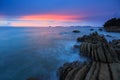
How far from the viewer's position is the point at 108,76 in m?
9.55

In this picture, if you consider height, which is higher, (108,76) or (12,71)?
(108,76)

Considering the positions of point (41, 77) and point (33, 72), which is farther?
point (33, 72)

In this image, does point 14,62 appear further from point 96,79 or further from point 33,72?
point 96,79

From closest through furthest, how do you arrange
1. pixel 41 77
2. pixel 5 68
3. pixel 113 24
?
1. pixel 41 77
2. pixel 5 68
3. pixel 113 24

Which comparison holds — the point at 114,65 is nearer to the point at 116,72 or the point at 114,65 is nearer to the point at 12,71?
the point at 116,72

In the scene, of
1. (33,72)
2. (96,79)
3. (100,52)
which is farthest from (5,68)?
(96,79)

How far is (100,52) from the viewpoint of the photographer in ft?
49.7

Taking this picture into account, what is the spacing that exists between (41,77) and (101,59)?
5880mm

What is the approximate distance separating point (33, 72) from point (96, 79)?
28.4ft

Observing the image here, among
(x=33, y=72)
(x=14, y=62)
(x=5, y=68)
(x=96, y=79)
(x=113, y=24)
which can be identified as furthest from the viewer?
(x=113, y=24)

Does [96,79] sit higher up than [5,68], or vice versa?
[96,79]

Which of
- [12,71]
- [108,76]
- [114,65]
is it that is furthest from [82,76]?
[12,71]

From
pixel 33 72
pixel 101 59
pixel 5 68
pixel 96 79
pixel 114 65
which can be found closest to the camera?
pixel 96 79

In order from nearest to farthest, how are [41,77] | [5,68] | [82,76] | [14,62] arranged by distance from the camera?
1. [82,76]
2. [41,77]
3. [5,68]
4. [14,62]
